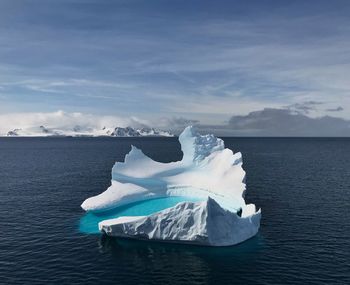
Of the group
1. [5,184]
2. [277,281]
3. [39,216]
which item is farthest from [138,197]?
[5,184]

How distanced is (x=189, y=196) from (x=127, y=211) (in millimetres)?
14333

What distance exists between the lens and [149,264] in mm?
40250

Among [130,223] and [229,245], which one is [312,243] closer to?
[229,245]

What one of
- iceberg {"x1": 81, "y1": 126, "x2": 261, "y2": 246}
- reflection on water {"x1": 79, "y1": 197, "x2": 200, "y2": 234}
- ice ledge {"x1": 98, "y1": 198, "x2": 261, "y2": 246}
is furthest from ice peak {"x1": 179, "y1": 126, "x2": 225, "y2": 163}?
ice ledge {"x1": 98, "y1": 198, "x2": 261, "y2": 246}

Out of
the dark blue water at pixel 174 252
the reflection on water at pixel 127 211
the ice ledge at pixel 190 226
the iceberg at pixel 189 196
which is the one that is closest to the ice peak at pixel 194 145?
the iceberg at pixel 189 196

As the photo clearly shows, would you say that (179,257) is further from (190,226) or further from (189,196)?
(189,196)

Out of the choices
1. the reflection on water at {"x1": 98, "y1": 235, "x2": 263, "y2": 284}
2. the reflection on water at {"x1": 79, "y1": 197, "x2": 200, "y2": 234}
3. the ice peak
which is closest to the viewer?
the reflection on water at {"x1": 98, "y1": 235, "x2": 263, "y2": 284}

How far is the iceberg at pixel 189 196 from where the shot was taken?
45.7m

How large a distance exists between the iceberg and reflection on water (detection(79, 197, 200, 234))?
1.01 metres

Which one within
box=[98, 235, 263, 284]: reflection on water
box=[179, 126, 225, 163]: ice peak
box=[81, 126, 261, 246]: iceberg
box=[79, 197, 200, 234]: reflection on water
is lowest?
box=[98, 235, 263, 284]: reflection on water

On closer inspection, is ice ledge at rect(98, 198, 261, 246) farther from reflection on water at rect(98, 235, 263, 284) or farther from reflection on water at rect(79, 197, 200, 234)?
reflection on water at rect(79, 197, 200, 234)

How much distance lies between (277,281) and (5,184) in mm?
73838

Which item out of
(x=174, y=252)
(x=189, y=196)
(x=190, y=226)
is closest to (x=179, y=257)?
(x=174, y=252)

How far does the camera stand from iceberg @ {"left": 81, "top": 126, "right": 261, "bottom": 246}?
45.7m
